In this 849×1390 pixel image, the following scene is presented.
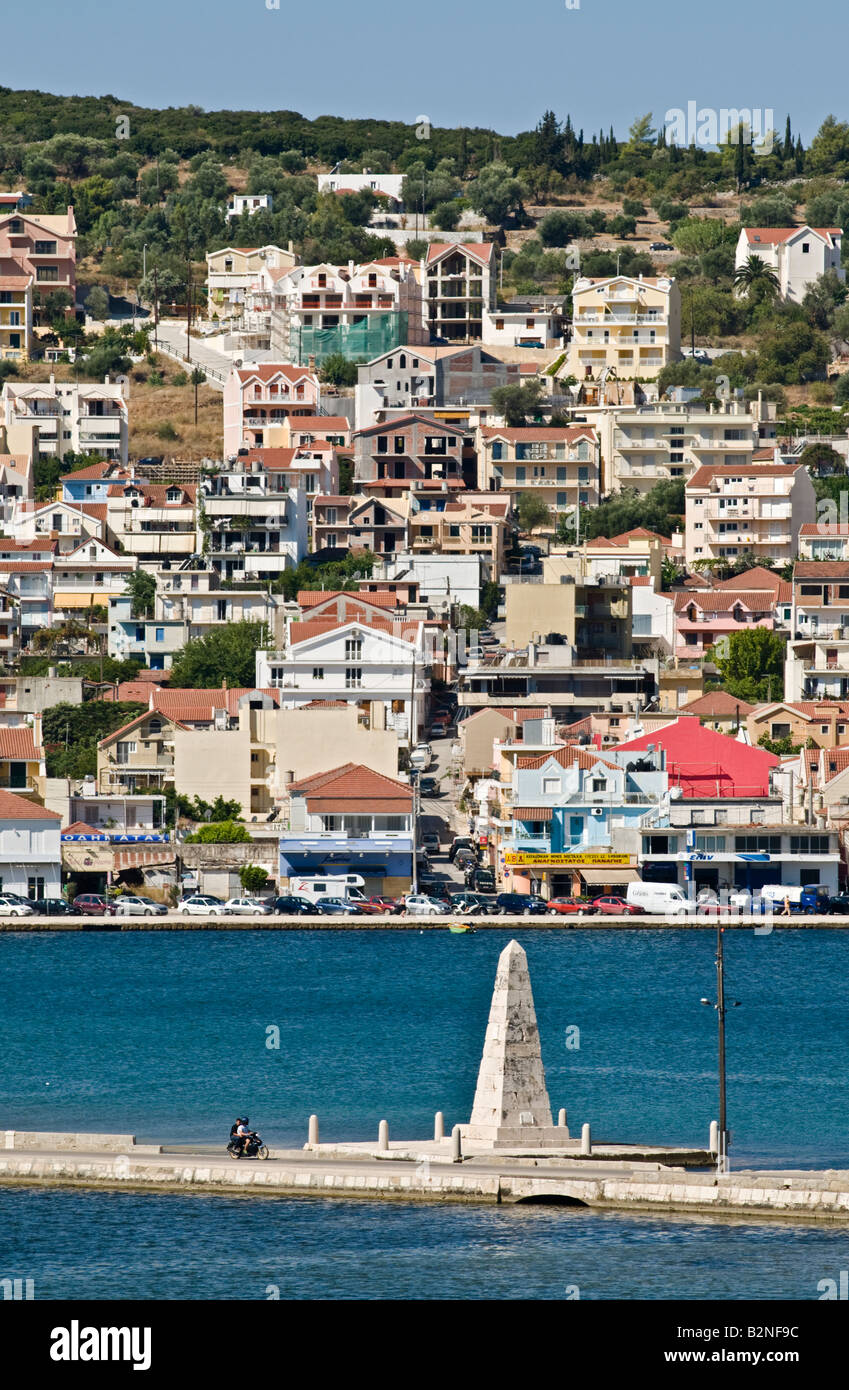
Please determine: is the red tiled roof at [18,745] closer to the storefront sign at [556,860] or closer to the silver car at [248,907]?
the silver car at [248,907]

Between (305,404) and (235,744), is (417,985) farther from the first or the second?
(305,404)

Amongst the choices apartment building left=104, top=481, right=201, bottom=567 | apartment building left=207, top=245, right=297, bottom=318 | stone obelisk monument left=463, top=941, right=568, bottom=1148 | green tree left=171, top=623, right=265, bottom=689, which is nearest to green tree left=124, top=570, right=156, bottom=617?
apartment building left=104, top=481, right=201, bottom=567

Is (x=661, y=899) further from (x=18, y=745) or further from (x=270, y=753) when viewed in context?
(x=18, y=745)

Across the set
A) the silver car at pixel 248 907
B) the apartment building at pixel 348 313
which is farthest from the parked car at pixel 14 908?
the apartment building at pixel 348 313

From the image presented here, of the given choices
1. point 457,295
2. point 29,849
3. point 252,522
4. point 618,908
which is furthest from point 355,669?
point 457,295

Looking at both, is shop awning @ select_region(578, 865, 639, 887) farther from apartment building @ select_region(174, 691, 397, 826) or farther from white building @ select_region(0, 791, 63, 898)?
white building @ select_region(0, 791, 63, 898)
